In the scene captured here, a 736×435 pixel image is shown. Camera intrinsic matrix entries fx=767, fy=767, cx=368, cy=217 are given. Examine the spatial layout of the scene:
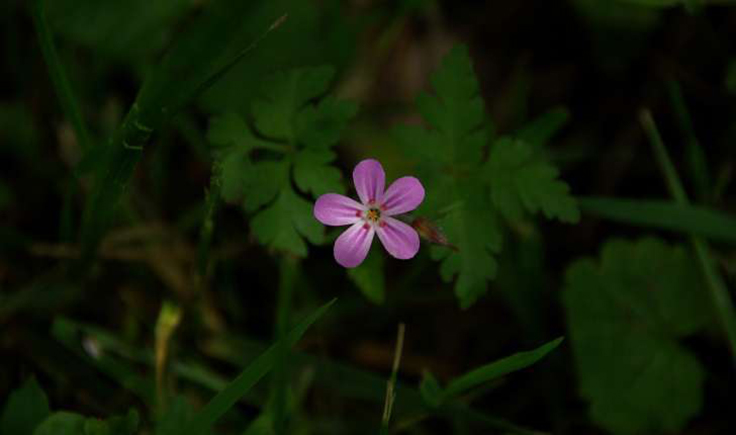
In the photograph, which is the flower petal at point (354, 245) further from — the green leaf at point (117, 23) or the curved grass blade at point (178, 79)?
the green leaf at point (117, 23)

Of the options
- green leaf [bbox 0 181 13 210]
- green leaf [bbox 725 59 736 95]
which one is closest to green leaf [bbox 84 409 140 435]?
green leaf [bbox 0 181 13 210]

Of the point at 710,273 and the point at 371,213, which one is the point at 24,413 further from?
the point at 710,273

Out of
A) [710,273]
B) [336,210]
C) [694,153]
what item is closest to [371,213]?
[336,210]

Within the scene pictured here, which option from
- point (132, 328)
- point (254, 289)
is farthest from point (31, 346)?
point (254, 289)

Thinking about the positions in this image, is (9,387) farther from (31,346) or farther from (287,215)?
(287,215)

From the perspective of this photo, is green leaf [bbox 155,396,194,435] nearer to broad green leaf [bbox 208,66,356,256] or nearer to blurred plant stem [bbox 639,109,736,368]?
broad green leaf [bbox 208,66,356,256]

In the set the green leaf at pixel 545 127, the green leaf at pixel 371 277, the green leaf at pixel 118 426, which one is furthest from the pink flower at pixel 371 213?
the green leaf at pixel 545 127
